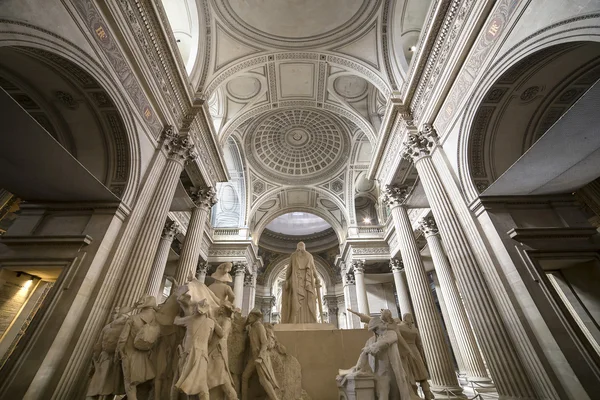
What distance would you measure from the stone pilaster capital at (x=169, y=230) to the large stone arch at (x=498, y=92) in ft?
35.2

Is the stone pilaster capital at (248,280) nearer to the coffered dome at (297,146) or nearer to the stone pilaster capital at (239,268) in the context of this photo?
the stone pilaster capital at (239,268)

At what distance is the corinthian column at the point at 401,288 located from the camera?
12141 millimetres

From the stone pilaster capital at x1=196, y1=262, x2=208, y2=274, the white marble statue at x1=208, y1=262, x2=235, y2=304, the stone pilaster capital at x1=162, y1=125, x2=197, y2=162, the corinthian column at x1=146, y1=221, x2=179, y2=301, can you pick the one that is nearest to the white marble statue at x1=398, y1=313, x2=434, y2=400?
the white marble statue at x1=208, y1=262, x2=235, y2=304

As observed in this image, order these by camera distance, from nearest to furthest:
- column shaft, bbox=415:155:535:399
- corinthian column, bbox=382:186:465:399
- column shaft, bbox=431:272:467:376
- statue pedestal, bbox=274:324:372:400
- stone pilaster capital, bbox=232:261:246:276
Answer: column shaft, bbox=415:155:535:399 < statue pedestal, bbox=274:324:372:400 < corinthian column, bbox=382:186:465:399 < column shaft, bbox=431:272:467:376 < stone pilaster capital, bbox=232:261:246:276

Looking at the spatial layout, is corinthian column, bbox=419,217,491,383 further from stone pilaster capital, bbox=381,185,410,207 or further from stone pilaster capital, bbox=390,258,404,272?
stone pilaster capital, bbox=390,258,404,272

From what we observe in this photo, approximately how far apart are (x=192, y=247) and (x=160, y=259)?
2.43 metres

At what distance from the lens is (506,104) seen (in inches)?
214

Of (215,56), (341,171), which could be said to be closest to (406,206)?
(341,171)

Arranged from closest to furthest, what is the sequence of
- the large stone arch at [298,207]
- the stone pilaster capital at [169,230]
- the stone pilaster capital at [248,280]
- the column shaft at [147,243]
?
the column shaft at [147,243] < the stone pilaster capital at [169,230] < the stone pilaster capital at [248,280] < the large stone arch at [298,207]

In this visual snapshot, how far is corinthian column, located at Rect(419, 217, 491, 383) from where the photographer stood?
8.12 meters

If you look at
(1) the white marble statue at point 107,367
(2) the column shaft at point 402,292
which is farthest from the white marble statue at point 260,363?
(2) the column shaft at point 402,292

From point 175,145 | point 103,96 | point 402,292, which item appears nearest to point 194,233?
point 175,145

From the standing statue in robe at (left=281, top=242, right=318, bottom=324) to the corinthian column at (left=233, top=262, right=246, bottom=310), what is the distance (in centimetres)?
910

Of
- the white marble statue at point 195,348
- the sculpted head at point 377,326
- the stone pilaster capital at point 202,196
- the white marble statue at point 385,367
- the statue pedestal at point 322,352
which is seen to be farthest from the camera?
the stone pilaster capital at point 202,196
